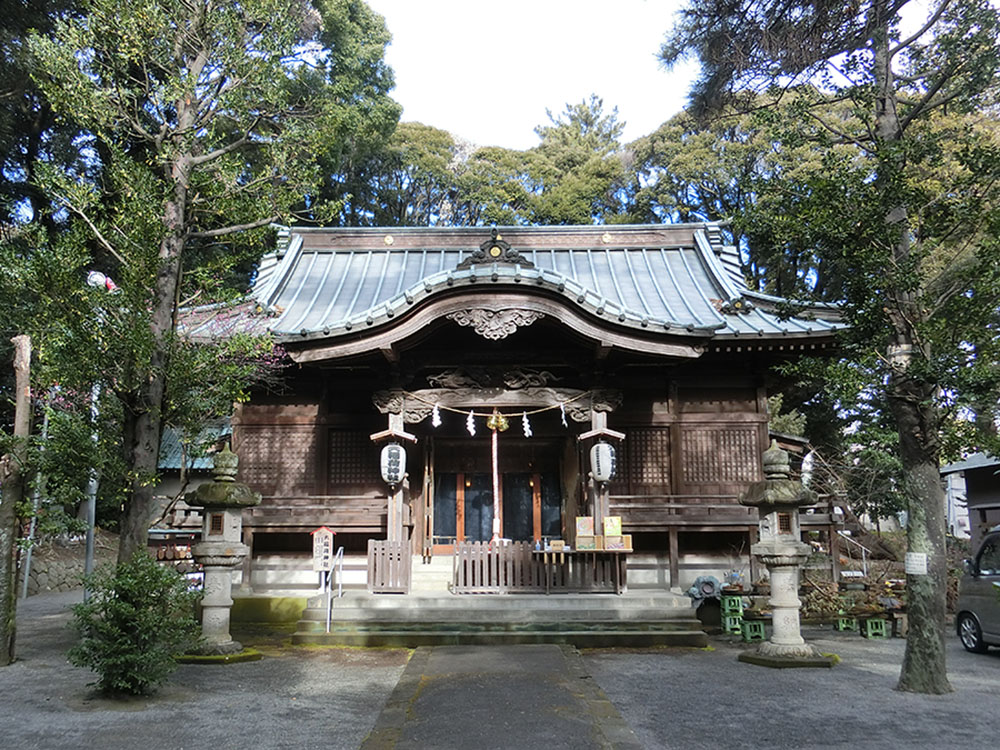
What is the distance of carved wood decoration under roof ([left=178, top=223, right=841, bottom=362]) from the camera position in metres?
12.0

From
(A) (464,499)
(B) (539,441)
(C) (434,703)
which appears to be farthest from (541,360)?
(C) (434,703)

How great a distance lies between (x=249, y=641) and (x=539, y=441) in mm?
6532

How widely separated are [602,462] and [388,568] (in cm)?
392

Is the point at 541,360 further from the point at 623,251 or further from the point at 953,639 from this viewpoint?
the point at 953,639

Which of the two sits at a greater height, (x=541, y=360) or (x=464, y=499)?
(x=541, y=360)

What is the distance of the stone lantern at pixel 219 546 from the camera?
9719 millimetres

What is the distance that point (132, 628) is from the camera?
711 cm

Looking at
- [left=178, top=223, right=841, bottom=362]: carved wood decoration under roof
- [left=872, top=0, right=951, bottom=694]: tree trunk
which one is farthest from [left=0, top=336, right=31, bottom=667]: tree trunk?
[left=872, top=0, right=951, bottom=694]: tree trunk

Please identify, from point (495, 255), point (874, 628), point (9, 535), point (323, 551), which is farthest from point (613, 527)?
point (9, 535)

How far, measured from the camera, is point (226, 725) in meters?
6.46

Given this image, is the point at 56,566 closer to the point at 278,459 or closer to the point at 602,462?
the point at 278,459

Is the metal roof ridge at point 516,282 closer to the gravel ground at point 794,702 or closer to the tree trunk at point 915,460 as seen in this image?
the tree trunk at point 915,460

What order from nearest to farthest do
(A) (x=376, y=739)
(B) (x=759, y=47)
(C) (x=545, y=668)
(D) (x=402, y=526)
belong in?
(A) (x=376, y=739)
(C) (x=545, y=668)
(B) (x=759, y=47)
(D) (x=402, y=526)

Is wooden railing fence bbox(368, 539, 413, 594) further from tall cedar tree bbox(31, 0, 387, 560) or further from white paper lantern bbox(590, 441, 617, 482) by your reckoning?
tall cedar tree bbox(31, 0, 387, 560)
